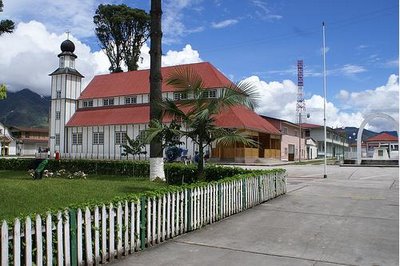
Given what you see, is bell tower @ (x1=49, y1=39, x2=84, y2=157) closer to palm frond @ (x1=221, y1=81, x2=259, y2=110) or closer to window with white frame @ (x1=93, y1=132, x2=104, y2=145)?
window with white frame @ (x1=93, y1=132, x2=104, y2=145)

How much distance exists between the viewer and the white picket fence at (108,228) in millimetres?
4820

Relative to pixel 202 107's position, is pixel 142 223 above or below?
below

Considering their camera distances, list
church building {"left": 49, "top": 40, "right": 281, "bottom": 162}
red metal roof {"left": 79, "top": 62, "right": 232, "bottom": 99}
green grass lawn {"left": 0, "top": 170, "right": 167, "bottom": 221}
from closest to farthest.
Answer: green grass lawn {"left": 0, "top": 170, "right": 167, "bottom": 221} < church building {"left": 49, "top": 40, "right": 281, "bottom": 162} < red metal roof {"left": 79, "top": 62, "right": 232, "bottom": 99}

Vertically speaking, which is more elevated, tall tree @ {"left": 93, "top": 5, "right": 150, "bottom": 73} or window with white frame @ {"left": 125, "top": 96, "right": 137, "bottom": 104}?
tall tree @ {"left": 93, "top": 5, "right": 150, "bottom": 73}

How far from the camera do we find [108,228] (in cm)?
611

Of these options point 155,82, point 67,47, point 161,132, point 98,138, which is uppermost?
point 67,47

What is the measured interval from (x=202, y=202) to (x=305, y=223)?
→ 228 centimetres

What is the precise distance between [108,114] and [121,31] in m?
10.9

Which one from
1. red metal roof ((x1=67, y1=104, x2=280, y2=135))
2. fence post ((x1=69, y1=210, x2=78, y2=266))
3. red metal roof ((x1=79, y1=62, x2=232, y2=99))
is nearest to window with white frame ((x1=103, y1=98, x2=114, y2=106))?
red metal roof ((x1=79, y1=62, x2=232, y2=99))

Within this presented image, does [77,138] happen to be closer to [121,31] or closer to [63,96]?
[63,96]

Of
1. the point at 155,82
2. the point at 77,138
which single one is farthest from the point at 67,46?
the point at 155,82

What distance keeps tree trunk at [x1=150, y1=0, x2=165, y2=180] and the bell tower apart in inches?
1605

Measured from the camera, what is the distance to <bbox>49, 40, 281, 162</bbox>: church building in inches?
1769

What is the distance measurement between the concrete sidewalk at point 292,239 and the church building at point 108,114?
3072 cm
